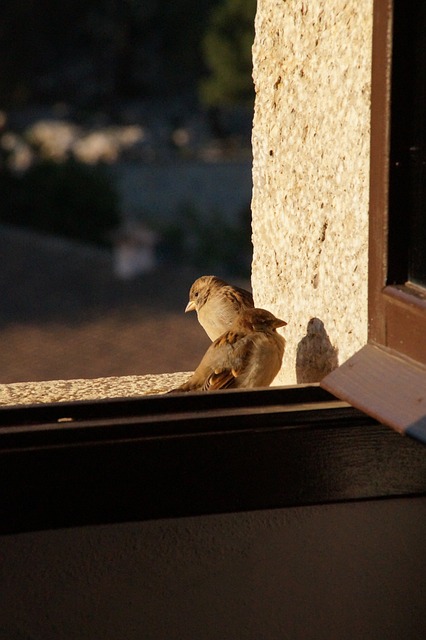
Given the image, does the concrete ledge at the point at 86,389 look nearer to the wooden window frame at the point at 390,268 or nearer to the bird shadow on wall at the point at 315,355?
the bird shadow on wall at the point at 315,355

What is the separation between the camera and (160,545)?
1877 millimetres

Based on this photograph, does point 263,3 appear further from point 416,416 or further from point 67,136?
point 67,136

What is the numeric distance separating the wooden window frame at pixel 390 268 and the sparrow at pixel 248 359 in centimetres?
47

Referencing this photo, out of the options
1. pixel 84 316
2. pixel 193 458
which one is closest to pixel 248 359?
pixel 193 458

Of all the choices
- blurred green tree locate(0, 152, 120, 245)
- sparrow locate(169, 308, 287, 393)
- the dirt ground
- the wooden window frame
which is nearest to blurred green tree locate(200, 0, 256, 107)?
blurred green tree locate(0, 152, 120, 245)

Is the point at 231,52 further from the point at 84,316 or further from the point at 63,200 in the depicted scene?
the point at 84,316

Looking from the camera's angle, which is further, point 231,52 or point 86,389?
point 231,52

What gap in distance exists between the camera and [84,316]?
9133mm

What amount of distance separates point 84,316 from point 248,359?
6888mm

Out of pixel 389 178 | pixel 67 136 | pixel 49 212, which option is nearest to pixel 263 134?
pixel 389 178

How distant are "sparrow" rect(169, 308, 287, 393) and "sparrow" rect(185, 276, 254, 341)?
16.7 inches

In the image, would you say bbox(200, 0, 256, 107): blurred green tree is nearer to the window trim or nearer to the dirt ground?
the dirt ground

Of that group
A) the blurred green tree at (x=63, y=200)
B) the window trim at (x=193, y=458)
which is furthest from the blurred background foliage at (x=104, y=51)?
the window trim at (x=193, y=458)

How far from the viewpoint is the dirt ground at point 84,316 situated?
7645 mm
